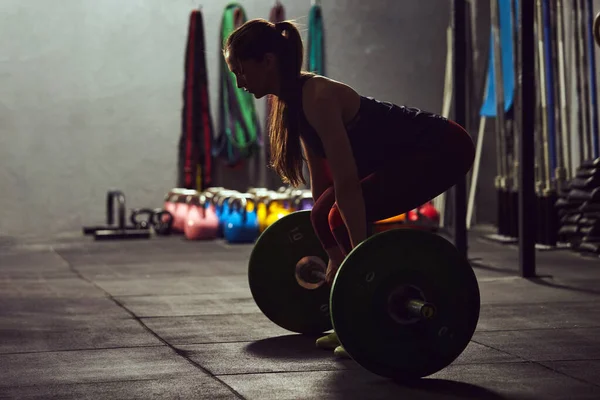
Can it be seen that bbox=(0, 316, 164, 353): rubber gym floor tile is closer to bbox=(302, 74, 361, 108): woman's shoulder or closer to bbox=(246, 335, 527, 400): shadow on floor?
bbox=(246, 335, 527, 400): shadow on floor

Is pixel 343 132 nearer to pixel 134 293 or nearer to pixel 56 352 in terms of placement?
pixel 56 352

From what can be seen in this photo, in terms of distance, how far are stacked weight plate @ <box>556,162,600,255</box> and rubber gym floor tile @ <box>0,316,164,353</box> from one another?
3.21 m

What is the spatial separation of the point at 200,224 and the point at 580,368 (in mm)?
5010

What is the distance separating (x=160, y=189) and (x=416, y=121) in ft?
19.8

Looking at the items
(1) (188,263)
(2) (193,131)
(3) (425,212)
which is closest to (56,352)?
(1) (188,263)

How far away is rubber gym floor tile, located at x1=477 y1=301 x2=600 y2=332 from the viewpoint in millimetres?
3805

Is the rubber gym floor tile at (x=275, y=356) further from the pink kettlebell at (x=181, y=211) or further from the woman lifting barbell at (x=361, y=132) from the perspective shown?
the pink kettlebell at (x=181, y=211)

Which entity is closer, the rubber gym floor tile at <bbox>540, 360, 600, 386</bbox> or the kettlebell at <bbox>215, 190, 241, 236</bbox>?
the rubber gym floor tile at <bbox>540, 360, 600, 386</bbox>

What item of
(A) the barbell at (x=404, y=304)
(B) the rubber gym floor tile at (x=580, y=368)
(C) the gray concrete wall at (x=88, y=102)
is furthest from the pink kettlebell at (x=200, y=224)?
(A) the barbell at (x=404, y=304)

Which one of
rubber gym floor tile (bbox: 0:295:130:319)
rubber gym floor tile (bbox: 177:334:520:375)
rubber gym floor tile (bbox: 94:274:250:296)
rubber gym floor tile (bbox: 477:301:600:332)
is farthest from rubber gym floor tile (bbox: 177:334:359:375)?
rubber gym floor tile (bbox: 94:274:250:296)

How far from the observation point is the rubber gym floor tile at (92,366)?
2928 mm

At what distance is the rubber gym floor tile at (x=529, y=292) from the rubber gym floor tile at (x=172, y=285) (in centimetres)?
114

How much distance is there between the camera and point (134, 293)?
4879 mm

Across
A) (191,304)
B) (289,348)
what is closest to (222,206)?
(191,304)
